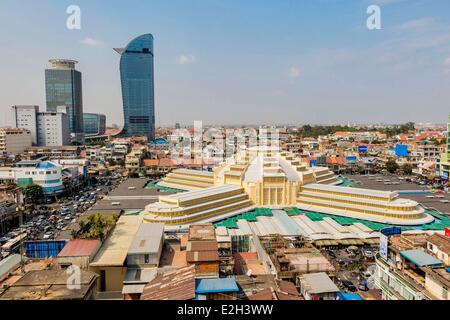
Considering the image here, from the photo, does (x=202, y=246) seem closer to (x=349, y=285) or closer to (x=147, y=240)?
(x=147, y=240)

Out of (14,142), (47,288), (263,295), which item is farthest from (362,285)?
(14,142)

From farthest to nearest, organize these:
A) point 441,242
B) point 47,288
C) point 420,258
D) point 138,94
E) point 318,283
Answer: point 138,94, point 441,242, point 318,283, point 420,258, point 47,288

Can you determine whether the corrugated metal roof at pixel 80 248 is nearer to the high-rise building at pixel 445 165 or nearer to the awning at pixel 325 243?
the awning at pixel 325 243

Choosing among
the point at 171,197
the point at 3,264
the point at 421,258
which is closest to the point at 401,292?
the point at 421,258

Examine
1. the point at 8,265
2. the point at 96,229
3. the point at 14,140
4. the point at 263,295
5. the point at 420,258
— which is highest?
the point at 14,140

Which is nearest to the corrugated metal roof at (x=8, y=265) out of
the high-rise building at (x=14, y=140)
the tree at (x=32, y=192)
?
the tree at (x=32, y=192)

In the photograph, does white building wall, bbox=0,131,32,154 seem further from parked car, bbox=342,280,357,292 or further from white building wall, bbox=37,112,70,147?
parked car, bbox=342,280,357,292
